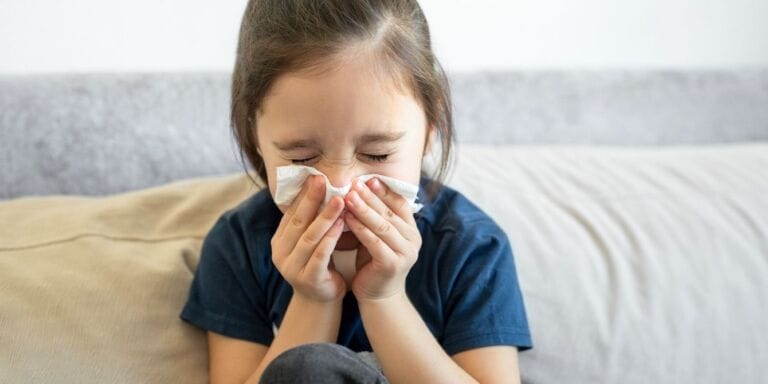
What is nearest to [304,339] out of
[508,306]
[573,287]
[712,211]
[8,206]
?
[508,306]

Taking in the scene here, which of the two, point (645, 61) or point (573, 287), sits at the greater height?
point (645, 61)

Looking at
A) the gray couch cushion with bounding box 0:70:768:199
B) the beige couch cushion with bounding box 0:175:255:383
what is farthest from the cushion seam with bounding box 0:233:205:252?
the gray couch cushion with bounding box 0:70:768:199

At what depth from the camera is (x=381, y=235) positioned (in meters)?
0.84

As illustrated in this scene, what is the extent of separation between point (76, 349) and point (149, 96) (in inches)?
18.4

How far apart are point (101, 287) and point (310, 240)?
0.28 metres

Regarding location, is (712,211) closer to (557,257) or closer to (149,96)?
(557,257)

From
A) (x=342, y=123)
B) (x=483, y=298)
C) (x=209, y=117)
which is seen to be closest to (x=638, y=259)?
(x=483, y=298)

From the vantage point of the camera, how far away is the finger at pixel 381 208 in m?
0.83

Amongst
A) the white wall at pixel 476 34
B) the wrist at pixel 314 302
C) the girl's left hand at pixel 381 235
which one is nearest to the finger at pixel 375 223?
the girl's left hand at pixel 381 235

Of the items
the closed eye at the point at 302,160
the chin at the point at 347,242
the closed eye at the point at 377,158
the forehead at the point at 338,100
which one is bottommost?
the chin at the point at 347,242

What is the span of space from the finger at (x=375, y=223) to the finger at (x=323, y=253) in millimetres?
22

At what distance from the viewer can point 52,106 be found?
1.23m

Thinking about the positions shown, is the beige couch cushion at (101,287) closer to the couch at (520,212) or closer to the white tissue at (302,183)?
the couch at (520,212)

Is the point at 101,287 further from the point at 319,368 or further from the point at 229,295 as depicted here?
the point at 319,368
